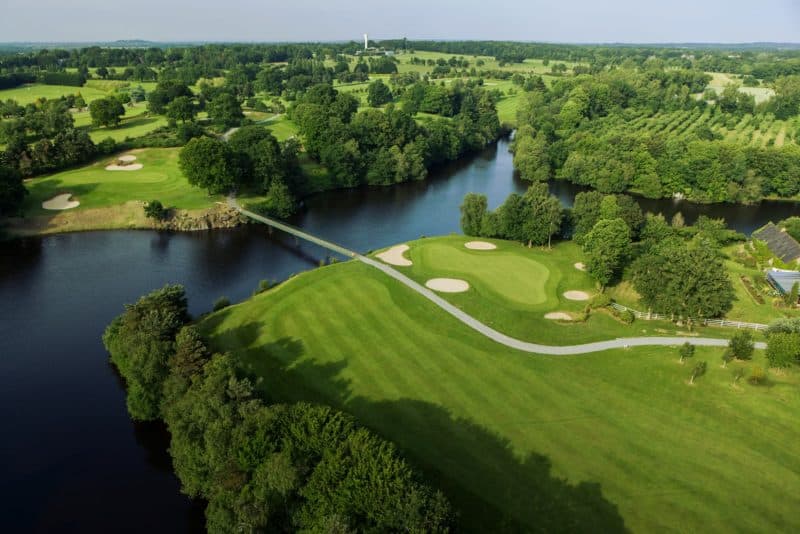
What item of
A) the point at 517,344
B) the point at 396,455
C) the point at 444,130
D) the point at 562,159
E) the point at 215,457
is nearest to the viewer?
the point at 396,455

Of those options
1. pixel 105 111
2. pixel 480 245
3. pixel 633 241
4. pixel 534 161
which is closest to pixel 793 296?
pixel 633 241

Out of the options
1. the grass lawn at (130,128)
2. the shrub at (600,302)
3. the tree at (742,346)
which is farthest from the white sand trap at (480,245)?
the grass lawn at (130,128)

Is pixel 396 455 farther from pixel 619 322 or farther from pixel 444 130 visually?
pixel 444 130

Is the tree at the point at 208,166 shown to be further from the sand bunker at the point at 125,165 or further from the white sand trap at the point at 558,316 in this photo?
the white sand trap at the point at 558,316

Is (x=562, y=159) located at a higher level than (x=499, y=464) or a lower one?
higher

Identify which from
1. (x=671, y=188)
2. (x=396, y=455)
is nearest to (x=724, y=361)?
(x=396, y=455)

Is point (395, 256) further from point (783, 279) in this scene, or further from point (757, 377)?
point (783, 279)
